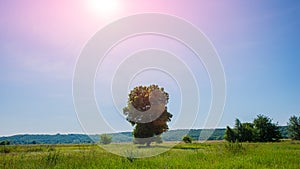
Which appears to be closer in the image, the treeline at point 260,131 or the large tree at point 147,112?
the large tree at point 147,112

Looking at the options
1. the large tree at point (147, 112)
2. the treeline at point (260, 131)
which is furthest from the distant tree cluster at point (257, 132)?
the large tree at point (147, 112)

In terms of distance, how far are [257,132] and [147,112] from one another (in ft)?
132

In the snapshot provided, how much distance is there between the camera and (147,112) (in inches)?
1004

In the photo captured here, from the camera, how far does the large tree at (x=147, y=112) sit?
25.1 m

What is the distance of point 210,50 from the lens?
33.3ft

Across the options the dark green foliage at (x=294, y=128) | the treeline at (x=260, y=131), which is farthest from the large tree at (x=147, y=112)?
the dark green foliage at (x=294, y=128)

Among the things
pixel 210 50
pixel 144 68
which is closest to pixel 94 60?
pixel 144 68

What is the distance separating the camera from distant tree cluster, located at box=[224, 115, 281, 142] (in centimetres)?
5656

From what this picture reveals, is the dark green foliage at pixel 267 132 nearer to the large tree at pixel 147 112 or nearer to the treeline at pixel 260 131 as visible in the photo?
the treeline at pixel 260 131

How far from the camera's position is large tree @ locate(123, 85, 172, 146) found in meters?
25.1

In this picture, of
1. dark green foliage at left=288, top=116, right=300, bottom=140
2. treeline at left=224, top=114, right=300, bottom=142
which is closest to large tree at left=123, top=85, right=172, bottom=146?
treeline at left=224, top=114, right=300, bottom=142

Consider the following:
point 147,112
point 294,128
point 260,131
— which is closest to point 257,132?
point 260,131

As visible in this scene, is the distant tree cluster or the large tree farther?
the distant tree cluster

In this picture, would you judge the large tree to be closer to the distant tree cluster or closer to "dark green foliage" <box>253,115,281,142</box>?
the distant tree cluster
